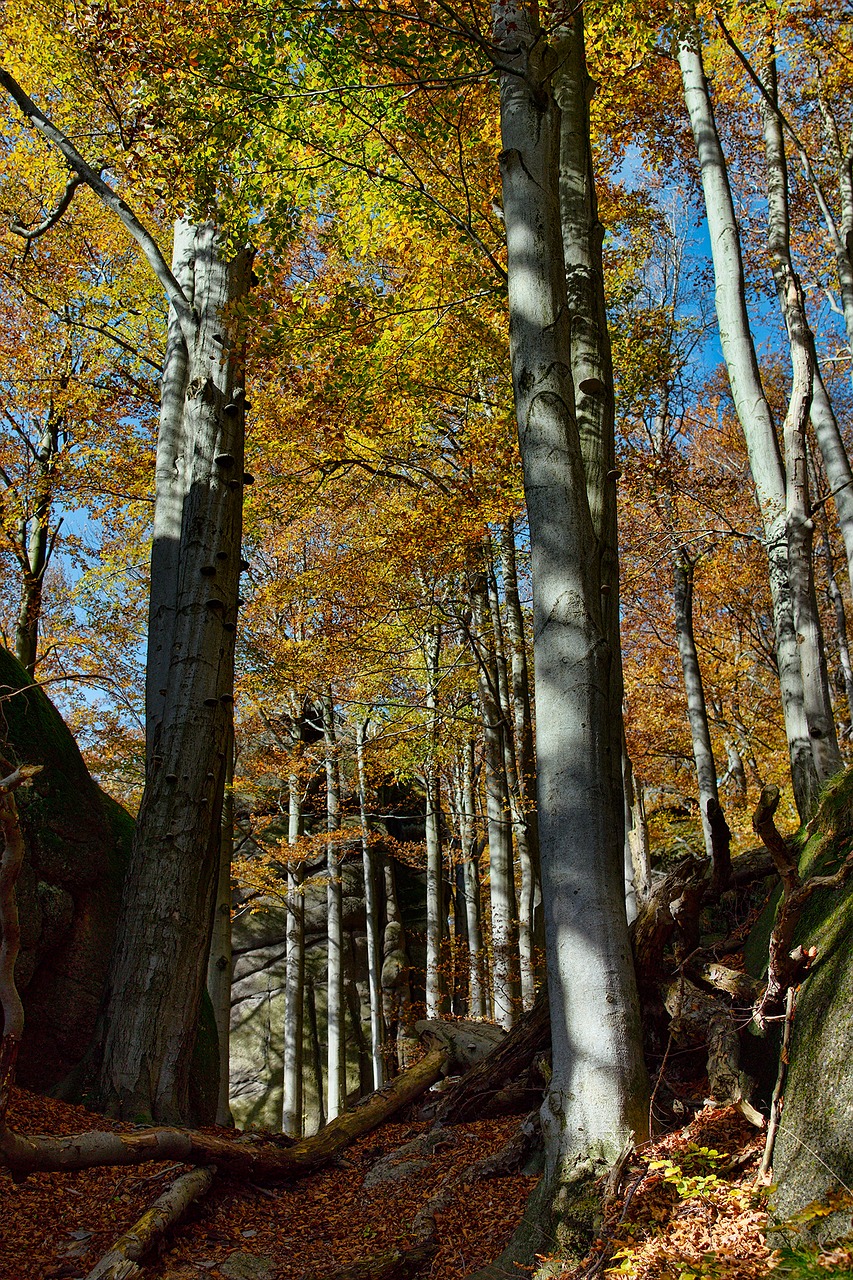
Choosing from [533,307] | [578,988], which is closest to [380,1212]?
[578,988]

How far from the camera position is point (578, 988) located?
3105 mm

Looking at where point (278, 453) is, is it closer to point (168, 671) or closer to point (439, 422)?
point (439, 422)

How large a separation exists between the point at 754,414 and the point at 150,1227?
8159 mm

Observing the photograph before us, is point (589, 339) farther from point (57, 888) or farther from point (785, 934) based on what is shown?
point (57, 888)

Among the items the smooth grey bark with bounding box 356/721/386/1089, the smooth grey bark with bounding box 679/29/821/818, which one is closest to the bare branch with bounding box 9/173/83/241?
the smooth grey bark with bounding box 679/29/821/818

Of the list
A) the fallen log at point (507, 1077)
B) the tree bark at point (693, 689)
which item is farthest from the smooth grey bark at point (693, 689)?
the fallen log at point (507, 1077)

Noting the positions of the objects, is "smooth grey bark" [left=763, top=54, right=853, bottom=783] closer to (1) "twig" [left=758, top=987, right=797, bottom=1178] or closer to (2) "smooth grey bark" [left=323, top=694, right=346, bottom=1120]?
(1) "twig" [left=758, top=987, right=797, bottom=1178]

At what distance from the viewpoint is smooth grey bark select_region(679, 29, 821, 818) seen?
754cm

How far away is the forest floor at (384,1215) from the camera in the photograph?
256 centimetres

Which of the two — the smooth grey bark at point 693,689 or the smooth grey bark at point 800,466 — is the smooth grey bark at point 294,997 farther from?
the smooth grey bark at point 800,466

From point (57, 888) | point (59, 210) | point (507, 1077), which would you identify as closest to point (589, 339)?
point (507, 1077)

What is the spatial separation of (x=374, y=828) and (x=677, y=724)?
753 cm

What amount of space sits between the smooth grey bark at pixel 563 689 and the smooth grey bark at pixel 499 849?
785 centimetres

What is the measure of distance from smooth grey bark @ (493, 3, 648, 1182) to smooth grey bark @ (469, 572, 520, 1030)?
7851 mm
